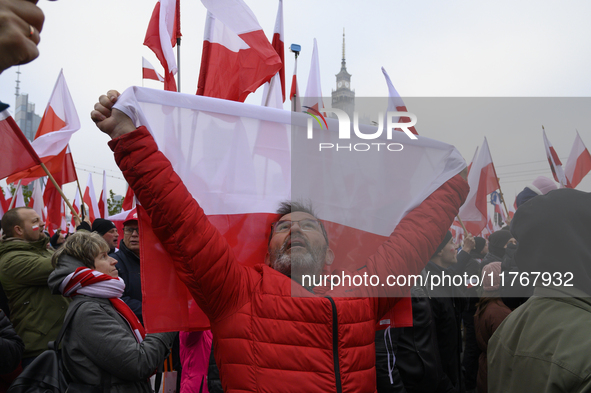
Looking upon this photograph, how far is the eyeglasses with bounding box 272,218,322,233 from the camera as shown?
8.02 ft

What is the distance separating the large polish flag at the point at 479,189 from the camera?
245 inches

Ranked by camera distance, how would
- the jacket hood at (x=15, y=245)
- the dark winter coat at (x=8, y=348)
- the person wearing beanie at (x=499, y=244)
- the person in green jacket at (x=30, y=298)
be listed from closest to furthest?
the dark winter coat at (x=8, y=348) < the person in green jacket at (x=30, y=298) < the jacket hood at (x=15, y=245) < the person wearing beanie at (x=499, y=244)

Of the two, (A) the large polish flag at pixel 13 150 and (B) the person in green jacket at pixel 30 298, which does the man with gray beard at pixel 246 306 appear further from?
(A) the large polish flag at pixel 13 150

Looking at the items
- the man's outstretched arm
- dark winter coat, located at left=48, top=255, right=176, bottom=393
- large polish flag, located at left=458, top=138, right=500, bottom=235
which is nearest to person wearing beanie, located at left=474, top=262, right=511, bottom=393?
large polish flag, located at left=458, top=138, right=500, bottom=235

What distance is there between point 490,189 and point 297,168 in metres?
4.90

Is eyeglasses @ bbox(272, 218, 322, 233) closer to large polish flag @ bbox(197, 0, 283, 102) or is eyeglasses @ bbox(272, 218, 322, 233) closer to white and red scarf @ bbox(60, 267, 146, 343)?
white and red scarf @ bbox(60, 267, 146, 343)

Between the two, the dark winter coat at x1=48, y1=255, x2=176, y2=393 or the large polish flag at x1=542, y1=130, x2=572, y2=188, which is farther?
the large polish flag at x1=542, y1=130, x2=572, y2=188

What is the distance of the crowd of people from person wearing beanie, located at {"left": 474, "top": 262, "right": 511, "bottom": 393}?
14.7 inches

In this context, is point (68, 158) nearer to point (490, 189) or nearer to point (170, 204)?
point (170, 204)

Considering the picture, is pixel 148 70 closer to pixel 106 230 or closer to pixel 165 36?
pixel 165 36

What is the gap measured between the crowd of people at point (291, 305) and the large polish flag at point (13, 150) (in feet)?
6.37

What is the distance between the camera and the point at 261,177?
2.51 m

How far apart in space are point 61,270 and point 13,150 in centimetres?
232

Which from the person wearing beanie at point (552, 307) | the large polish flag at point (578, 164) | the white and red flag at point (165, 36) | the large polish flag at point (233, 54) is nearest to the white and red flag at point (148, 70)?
the white and red flag at point (165, 36)
